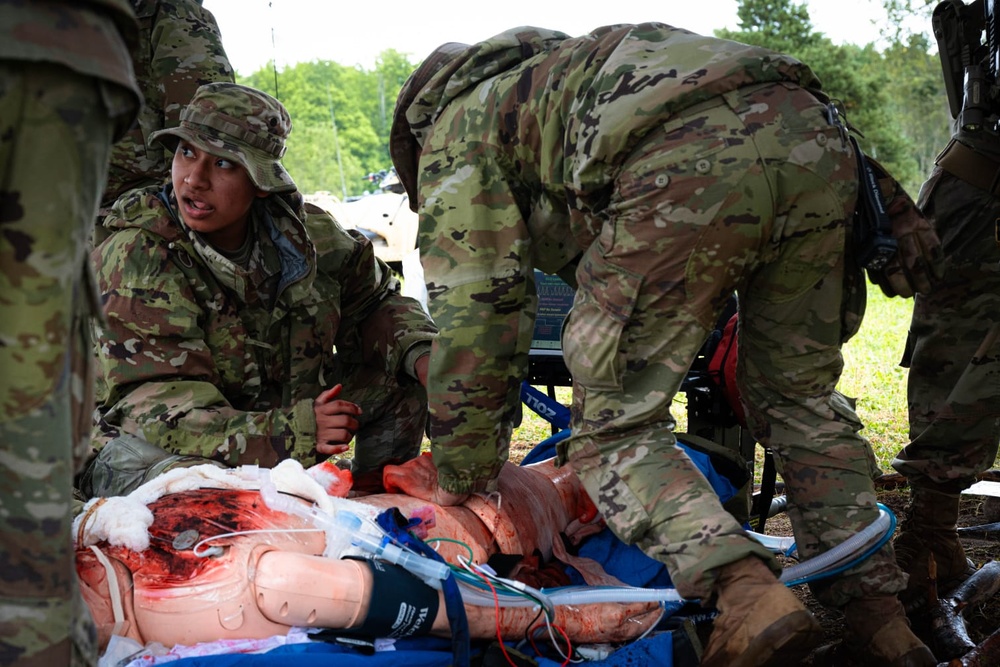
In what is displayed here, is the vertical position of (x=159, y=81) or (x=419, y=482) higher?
(x=159, y=81)

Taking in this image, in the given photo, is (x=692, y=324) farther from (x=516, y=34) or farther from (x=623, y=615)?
(x=516, y=34)

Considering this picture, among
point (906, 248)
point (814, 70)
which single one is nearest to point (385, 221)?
point (814, 70)

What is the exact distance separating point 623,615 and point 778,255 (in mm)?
1043

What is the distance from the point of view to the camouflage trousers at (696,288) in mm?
2367

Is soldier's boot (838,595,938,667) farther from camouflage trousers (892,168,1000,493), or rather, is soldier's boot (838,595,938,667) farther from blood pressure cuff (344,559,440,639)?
blood pressure cuff (344,559,440,639)

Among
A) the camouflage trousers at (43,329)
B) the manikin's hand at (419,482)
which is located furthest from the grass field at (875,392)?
the camouflage trousers at (43,329)

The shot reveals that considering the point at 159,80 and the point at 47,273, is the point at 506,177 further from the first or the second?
the point at 159,80

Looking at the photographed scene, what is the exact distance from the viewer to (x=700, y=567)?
89.0 inches

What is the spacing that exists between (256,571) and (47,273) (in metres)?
1.06

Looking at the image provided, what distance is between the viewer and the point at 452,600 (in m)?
2.37

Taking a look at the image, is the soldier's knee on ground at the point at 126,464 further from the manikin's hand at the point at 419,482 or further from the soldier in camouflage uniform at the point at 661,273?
the soldier in camouflage uniform at the point at 661,273

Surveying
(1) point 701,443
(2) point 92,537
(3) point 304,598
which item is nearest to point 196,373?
(2) point 92,537

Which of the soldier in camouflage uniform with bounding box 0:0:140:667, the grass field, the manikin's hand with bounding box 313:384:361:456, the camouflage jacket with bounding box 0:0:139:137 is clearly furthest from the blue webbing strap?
the grass field

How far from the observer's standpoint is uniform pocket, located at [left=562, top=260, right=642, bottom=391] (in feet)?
7.97
